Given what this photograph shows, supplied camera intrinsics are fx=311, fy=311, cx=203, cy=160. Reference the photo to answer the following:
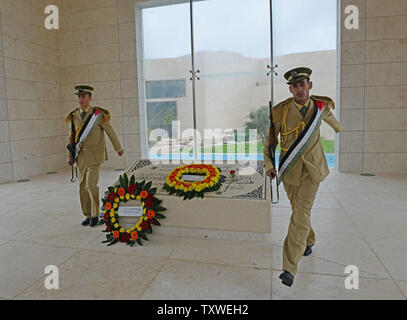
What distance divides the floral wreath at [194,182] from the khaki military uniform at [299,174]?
884mm

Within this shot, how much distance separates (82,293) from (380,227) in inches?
112

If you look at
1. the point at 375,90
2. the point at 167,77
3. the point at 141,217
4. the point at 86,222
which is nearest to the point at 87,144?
the point at 86,222

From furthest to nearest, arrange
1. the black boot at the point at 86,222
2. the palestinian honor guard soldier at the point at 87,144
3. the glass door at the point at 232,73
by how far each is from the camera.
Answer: the glass door at the point at 232,73 < the black boot at the point at 86,222 < the palestinian honor guard soldier at the point at 87,144

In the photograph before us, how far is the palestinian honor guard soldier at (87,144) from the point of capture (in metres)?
3.34

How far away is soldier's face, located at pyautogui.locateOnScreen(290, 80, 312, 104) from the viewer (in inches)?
82.1

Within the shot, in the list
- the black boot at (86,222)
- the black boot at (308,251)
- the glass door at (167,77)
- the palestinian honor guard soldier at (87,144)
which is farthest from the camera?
the glass door at (167,77)

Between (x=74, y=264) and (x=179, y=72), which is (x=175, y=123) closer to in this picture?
(x=179, y=72)

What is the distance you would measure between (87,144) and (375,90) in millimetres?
5284

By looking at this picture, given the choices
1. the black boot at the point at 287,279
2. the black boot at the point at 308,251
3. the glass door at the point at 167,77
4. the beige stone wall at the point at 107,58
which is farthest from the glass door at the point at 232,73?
the black boot at the point at 287,279

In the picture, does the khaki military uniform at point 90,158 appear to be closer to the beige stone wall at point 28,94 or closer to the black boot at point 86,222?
the black boot at point 86,222

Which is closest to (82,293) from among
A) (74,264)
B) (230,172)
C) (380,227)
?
(74,264)

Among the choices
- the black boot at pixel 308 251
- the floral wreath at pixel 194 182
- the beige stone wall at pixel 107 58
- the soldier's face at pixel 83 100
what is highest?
the beige stone wall at pixel 107 58

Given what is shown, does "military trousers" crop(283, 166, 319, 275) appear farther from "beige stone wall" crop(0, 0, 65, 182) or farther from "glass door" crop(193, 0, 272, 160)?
"beige stone wall" crop(0, 0, 65, 182)

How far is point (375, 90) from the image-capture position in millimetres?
5879
